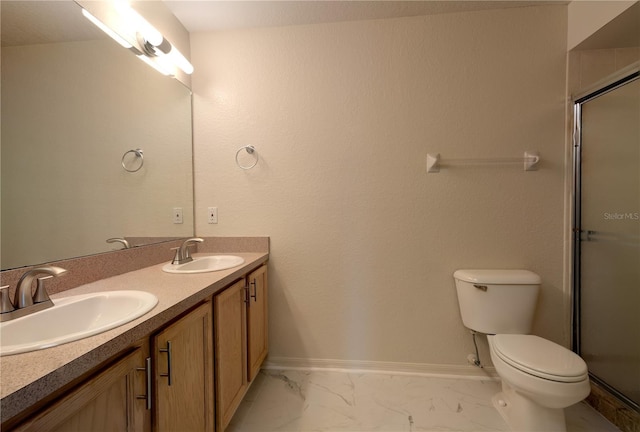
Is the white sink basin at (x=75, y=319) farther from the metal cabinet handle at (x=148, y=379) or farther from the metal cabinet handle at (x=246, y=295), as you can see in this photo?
the metal cabinet handle at (x=246, y=295)

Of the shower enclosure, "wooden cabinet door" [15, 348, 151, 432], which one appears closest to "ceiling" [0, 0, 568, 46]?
the shower enclosure

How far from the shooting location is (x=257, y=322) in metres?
1.57

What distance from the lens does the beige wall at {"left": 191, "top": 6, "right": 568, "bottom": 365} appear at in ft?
5.21

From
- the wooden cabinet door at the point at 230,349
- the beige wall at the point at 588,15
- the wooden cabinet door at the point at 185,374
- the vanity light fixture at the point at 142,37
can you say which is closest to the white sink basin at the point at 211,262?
the wooden cabinet door at the point at 230,349

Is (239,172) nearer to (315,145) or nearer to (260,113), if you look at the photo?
(260,113)

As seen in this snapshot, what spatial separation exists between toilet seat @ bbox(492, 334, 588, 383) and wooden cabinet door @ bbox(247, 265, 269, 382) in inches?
51.2

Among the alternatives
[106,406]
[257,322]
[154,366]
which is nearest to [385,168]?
[257,322]

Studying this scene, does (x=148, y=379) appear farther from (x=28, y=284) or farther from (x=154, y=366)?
(x=28, y=284)

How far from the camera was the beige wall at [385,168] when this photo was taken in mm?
1589

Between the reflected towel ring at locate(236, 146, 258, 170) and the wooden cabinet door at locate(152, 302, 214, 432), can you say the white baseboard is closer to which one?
the wooden cabinet door at locate(152, 302, 214, 432)

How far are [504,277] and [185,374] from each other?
1656 mm

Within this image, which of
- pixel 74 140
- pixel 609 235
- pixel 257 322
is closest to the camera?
pixel 74 140

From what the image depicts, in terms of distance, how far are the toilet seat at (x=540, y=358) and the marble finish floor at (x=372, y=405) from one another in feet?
1.34

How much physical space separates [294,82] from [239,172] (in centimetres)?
71
